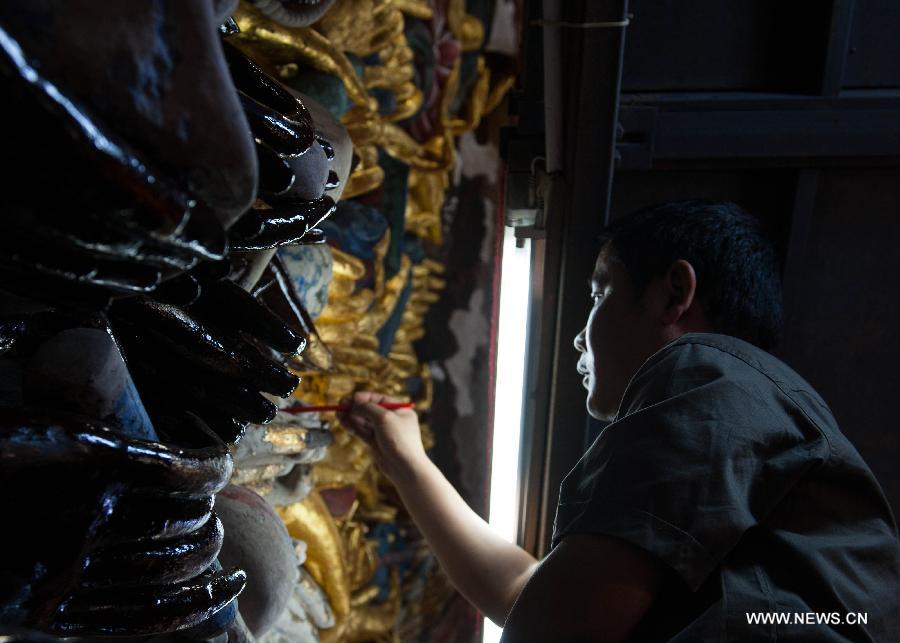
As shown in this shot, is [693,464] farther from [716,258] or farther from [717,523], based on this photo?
[716,258]

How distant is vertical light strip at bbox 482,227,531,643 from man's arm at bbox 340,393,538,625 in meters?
0.06

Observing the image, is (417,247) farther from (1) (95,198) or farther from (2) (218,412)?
(1) (95,198)

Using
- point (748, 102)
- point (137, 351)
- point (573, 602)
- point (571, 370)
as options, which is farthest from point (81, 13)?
point (748, 102)

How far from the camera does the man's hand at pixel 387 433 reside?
1.25 meters

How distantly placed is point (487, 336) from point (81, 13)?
3.89ft

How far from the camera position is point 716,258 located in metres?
1.01

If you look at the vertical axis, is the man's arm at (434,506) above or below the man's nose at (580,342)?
below

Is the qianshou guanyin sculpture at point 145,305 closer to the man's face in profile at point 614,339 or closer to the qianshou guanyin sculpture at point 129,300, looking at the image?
the qianshou guanyin sculpture at point 129,300

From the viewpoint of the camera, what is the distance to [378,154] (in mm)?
1283

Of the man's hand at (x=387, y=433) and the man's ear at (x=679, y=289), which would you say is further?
the man's hand at (x=387, y=433)

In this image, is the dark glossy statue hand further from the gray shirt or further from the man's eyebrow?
the man's eyebrow

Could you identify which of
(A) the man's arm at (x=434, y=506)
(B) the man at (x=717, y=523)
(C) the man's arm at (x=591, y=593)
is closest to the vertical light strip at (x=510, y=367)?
(A) the man's arm at (x=434, y=506)
